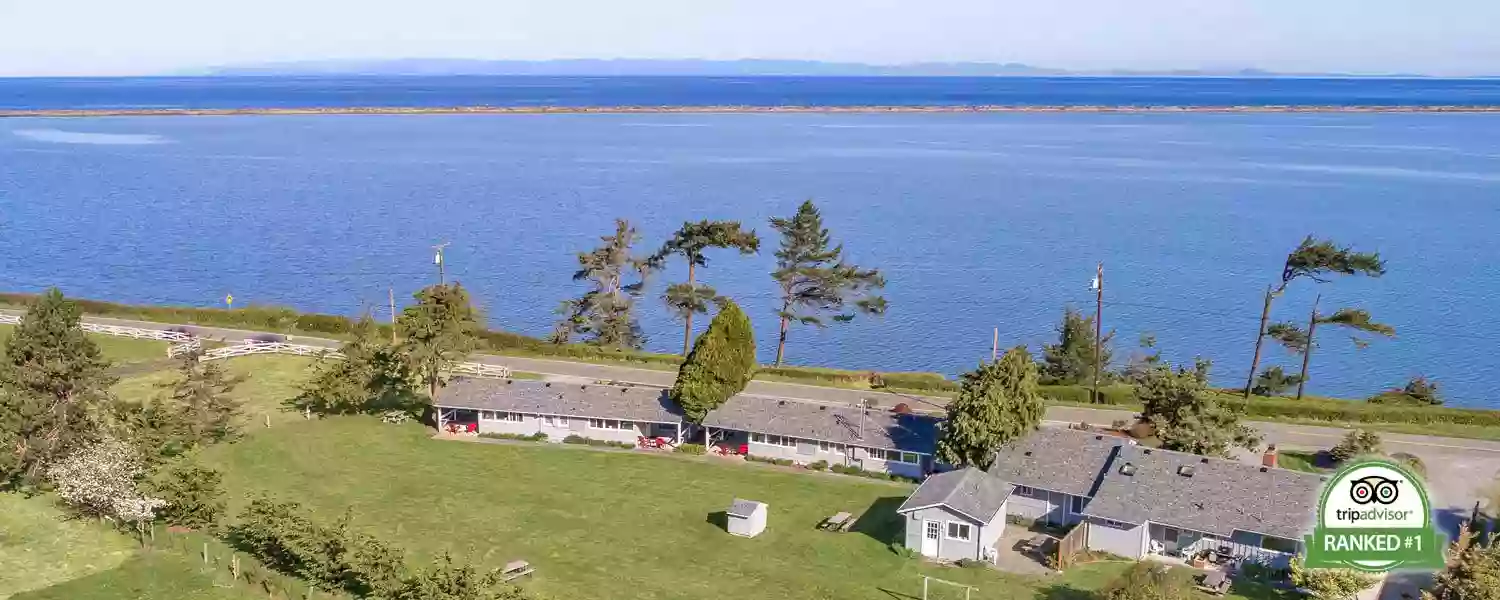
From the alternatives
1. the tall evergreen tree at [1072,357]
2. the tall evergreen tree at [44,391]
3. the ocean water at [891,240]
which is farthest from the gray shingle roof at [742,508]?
the ocean water at [891,240]

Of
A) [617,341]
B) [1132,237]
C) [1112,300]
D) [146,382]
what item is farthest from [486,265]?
[1132,237]

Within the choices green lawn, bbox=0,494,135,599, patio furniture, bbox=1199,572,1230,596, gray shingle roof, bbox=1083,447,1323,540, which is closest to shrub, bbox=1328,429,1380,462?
gray shingle roof, bbox=1083,447,1323,540

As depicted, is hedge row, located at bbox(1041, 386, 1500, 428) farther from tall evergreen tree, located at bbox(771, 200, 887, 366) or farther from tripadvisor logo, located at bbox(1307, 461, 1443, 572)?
tripadvisor logo, located at bbox(1307, 461, 1443, 572)

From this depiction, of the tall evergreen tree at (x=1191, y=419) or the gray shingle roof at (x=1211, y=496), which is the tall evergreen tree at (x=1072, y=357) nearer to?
the tall evergreen tree at (x=1191, y=419)

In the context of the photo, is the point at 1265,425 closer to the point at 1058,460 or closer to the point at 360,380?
the point at 1058,460

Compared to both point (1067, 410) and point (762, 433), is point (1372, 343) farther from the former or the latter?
point (762, 433)

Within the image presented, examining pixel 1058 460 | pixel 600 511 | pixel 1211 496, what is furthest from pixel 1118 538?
pixel 600 511
